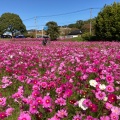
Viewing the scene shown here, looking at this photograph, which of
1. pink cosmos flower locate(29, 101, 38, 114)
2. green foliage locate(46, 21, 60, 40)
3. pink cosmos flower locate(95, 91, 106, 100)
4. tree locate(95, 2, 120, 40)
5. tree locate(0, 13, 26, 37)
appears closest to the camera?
pink cosmos flower locate(29, 101, 38, 114)

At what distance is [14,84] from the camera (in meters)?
5.23

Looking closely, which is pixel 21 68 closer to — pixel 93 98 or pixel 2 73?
A: pixel 2 73

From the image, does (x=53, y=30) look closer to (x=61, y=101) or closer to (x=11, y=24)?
(x=61, y=101)

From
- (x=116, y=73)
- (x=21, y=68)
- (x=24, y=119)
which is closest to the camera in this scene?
(x=24, y=119)

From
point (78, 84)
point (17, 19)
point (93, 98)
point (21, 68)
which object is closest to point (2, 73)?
point (21, 68)

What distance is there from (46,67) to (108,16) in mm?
30794

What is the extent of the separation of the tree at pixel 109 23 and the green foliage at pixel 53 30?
46.2 ft

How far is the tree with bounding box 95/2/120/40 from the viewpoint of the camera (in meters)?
34.1

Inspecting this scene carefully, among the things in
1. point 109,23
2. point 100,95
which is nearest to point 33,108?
point 100,95

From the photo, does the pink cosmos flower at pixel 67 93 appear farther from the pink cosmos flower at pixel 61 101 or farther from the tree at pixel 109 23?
the tree at pixel 109 23

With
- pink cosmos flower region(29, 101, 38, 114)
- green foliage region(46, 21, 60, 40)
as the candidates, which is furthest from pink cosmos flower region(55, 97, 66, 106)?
green foliage region(46, 21, 60, 40)

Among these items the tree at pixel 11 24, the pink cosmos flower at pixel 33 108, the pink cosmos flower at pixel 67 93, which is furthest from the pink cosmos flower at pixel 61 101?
the tree at pixel 11 24

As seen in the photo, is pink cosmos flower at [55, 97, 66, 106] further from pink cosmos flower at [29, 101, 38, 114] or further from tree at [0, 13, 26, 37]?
tree at [0, 13, 26, 37]

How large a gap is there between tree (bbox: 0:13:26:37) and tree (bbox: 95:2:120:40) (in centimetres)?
7349
